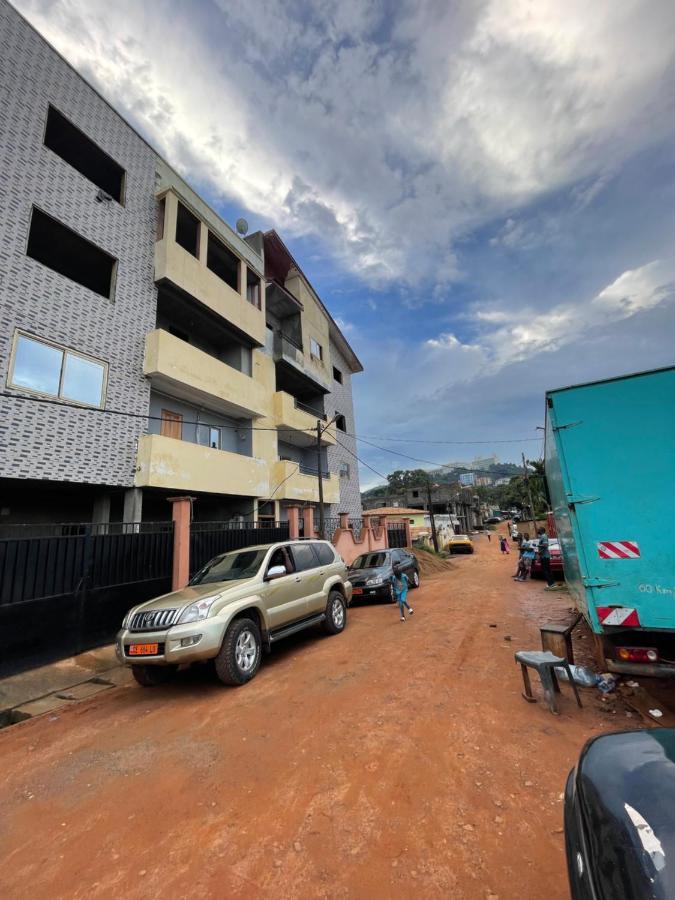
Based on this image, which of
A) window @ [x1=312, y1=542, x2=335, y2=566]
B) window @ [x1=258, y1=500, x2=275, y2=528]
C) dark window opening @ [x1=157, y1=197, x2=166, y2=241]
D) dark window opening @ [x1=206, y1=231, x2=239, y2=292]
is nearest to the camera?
window @ [x1=312, y1=542, x2=335, y2=566]

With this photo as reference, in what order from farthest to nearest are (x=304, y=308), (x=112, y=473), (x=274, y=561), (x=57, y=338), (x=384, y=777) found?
(x=304, y=308), (x=112, y=473), (x=57, y=338), (x=274, y=561), (x=384, y=777)

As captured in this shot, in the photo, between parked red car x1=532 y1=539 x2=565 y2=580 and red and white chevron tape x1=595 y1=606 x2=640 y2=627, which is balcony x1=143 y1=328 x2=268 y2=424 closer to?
red and white chevron tape x1=595 y1=606 x2=640 y2=627

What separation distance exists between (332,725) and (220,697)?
177cm

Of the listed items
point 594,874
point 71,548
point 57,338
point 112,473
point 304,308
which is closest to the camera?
point 594,874

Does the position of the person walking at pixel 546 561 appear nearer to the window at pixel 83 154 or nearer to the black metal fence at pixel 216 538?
the black metal fence at pixel 216 538

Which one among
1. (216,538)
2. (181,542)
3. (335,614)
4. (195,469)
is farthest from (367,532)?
(335,614)

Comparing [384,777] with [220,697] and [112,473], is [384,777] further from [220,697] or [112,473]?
[112,473]

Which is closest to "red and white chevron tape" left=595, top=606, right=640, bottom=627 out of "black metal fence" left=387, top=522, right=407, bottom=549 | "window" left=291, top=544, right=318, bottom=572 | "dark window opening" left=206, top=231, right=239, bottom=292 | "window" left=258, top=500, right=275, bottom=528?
"window" left=291, top=544, right=318, bottom=572

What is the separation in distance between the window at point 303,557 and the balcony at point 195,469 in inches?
213

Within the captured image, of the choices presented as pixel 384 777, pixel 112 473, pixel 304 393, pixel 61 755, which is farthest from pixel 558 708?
pixel 304 393

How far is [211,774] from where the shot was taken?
3.26 meters

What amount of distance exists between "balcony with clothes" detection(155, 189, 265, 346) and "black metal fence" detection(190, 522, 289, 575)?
7.68 m

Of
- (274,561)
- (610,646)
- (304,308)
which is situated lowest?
(610,646)

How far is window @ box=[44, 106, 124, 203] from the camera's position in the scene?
10312mm
